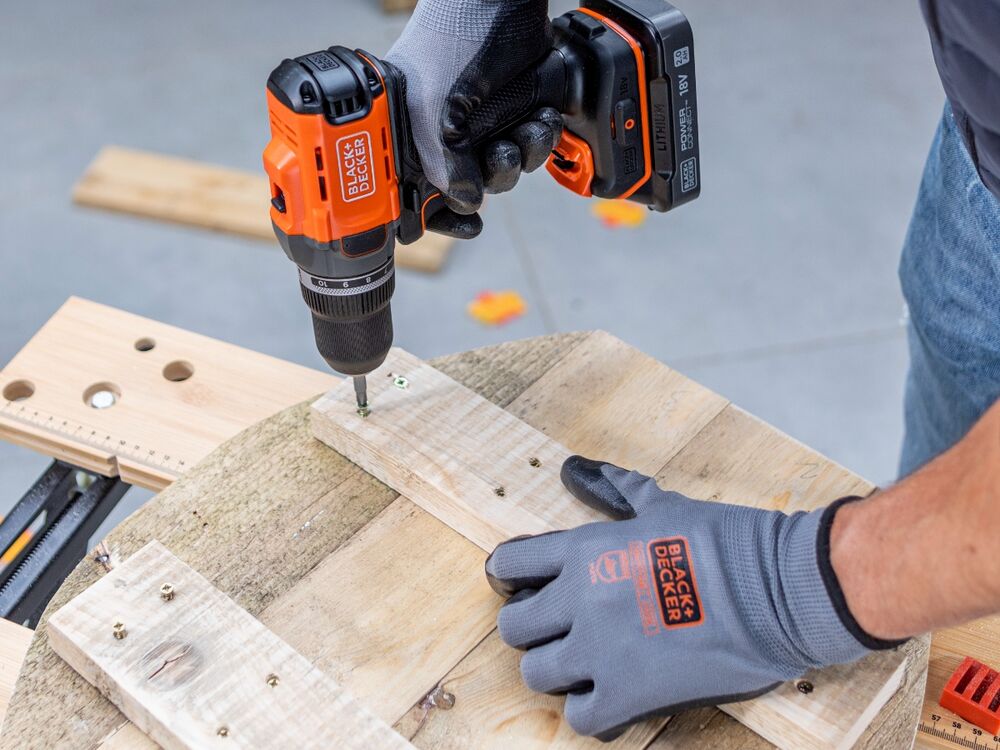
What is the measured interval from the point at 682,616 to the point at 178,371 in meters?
1.17

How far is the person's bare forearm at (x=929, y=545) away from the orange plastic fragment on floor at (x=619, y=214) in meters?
2.54

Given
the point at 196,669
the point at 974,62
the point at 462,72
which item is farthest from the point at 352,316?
the point at 974,62

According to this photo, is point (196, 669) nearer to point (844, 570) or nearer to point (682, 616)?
point (682, 616)

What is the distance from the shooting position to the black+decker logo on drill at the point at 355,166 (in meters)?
1.31

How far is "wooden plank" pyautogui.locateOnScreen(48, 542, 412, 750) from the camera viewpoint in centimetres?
129

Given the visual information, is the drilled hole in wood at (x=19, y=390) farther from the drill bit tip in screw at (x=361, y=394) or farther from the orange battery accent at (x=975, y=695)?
the orange battery accent at (x=975, y=695)

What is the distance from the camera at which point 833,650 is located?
4.16 feet

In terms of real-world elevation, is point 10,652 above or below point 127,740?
below

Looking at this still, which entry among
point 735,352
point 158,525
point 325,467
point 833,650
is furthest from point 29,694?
point 735,352

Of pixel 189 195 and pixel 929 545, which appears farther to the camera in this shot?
pixel 189 195

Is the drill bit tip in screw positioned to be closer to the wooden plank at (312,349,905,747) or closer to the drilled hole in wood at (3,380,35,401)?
the wooden plank at (312,349,905,747)

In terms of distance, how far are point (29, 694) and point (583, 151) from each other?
3.42ft

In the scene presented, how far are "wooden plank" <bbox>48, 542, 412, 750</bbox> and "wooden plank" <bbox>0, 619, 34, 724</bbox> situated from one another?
347 millimetres

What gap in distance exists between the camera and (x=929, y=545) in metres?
1.15
